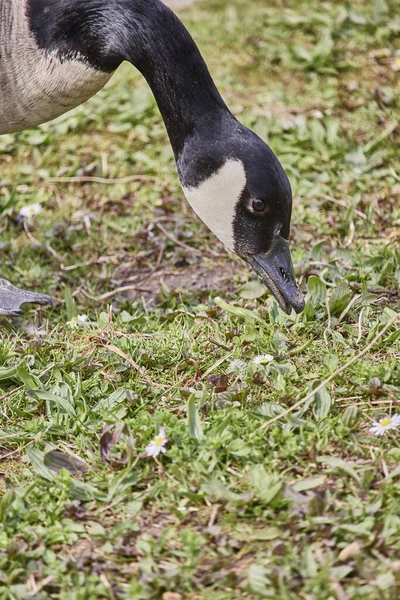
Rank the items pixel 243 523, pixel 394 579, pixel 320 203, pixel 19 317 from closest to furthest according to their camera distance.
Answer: pixel 394 579 < pixel 243 523 < pixel 19 317 < pixel 320 203

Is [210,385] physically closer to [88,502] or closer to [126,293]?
[88,502]

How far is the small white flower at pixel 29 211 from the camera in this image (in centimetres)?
589

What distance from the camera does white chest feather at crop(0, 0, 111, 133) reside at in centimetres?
443

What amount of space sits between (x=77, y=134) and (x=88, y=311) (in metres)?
2.36

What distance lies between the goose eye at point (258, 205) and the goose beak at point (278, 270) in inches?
7.2

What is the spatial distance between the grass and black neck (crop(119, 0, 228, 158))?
3.16 feet

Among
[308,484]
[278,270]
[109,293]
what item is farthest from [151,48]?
[308,484]

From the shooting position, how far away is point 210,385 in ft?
12.3

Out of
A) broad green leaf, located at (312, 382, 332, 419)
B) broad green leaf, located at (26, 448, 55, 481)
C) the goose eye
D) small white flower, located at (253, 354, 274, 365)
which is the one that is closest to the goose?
the goose eye

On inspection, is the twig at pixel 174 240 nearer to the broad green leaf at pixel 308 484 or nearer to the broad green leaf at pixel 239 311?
the broad green leaf at pixel 239 311

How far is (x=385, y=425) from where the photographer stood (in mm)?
3281

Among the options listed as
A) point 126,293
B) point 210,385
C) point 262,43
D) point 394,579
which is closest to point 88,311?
point 126,293

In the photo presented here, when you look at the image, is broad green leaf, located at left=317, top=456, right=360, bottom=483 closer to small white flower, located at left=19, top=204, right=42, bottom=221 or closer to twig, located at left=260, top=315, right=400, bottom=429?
twig, located at left=260, top=315, right=400, bottom=429

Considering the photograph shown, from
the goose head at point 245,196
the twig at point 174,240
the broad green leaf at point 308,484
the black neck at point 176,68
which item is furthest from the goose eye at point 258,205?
the broad green leaf at point 308,484
